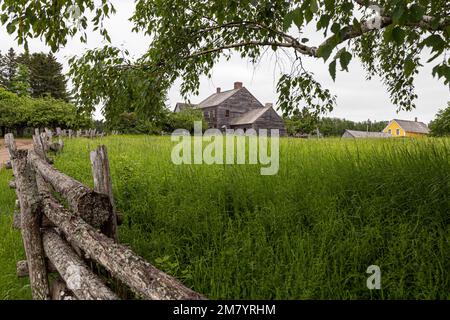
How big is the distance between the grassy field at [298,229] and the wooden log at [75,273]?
92cm

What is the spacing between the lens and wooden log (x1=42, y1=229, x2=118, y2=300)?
7.66 ft

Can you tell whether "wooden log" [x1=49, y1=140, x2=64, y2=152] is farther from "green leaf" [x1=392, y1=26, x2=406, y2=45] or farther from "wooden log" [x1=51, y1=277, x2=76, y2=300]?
"green leaf" [x1=392, y1=26, x2=406, y2=45]

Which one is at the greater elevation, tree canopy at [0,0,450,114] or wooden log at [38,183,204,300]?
tree canopy at [0,0,450,114]

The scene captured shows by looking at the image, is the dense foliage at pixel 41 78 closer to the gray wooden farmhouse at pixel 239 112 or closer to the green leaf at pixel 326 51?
the gray wooden farmhouse at pixel 239 112

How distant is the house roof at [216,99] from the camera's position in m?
51.1

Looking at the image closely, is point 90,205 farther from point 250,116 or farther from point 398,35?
point 250,116

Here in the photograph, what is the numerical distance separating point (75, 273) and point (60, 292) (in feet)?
1.64

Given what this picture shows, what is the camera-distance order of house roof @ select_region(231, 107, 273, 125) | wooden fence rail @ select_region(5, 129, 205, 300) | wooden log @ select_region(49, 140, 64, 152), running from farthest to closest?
house roof @ select_region(231, 107, 273, 125), wooden log @ select_region(49, 140, 64, 152), wooden fence rail @ select_region(5, 129, 205, 300)

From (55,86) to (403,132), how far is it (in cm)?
7043

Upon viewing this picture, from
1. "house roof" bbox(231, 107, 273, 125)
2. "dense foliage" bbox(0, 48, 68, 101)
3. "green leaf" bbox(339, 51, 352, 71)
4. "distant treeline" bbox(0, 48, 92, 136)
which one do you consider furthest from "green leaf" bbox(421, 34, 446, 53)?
"dense foliage" bbox(0, 48, 68, 101)

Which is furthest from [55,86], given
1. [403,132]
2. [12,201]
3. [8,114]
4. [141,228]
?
[403,132]

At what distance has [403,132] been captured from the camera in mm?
76438

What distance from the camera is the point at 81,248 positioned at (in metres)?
2.99

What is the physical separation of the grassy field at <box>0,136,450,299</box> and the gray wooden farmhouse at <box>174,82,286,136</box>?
4239cm
